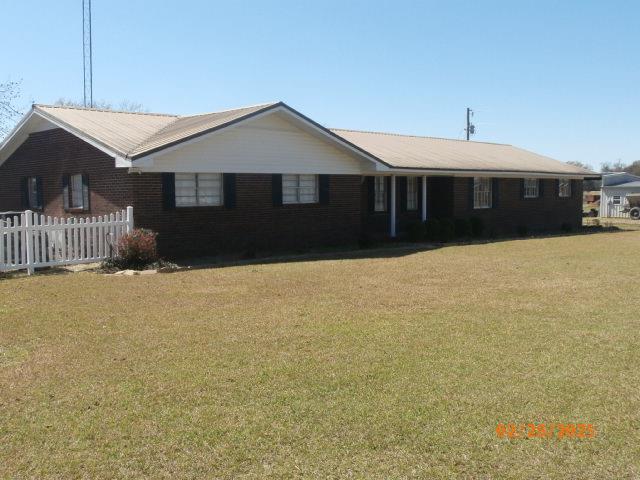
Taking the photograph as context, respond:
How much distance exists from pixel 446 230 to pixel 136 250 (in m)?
11.1

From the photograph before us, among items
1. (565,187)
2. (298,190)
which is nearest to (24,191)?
(298,190)

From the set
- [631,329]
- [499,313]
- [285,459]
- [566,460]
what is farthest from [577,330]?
[285,459]

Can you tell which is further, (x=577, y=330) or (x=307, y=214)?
(x=307, y=214)

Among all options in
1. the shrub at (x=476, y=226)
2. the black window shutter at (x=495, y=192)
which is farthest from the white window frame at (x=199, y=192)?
the black window shutter at (x=495, y=192)

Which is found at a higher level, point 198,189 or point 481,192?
point 481,192

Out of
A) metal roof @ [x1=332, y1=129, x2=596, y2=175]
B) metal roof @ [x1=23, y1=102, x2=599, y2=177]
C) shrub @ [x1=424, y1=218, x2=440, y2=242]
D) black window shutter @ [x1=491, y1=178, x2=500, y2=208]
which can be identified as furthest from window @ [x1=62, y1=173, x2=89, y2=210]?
black window shutter @ [x1=491, y1=178, x2=500, y2=208]

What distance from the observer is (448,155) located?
25.6 meters

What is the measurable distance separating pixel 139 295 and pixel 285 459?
21.9 feet

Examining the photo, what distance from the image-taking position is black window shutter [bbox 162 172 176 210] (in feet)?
50.2

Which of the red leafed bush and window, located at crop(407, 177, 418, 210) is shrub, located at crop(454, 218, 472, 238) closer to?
window, located at crop(407, 177, 418, 210)

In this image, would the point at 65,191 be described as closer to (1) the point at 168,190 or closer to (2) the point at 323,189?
(1) the point at 168,190

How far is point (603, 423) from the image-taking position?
4.89m

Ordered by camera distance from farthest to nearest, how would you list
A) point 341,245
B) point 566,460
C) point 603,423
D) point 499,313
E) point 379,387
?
point 341,245
point 499,313
point 379,387
point 603,423
point 566,460

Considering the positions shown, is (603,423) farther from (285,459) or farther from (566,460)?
(285,459)
